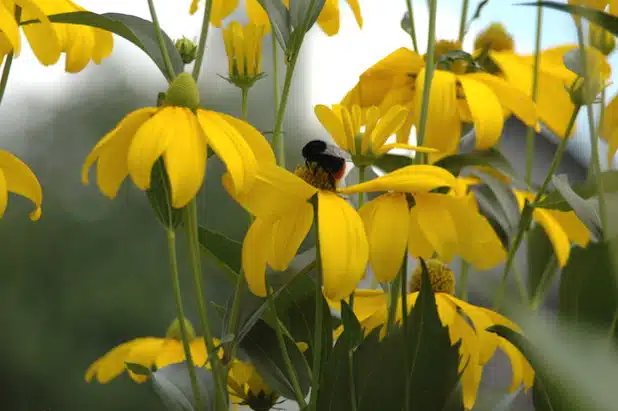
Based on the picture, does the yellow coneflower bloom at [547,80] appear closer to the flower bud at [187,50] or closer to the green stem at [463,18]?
the green stem at [463,18]

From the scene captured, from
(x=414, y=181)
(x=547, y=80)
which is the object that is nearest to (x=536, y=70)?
(x=547, y=80)

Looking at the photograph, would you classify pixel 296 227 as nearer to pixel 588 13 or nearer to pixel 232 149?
pixel 232 149

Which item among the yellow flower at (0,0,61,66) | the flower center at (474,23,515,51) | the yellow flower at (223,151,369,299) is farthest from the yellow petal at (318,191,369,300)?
the flower center at (474,23,515,51)

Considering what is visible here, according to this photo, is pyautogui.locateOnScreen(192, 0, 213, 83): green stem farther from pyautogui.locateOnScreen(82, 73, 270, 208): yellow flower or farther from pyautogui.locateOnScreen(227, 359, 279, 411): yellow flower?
pyautogui.locateOnScreen(227, 359, 279, 411): yellow flower

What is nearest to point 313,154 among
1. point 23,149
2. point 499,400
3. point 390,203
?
point 390,203

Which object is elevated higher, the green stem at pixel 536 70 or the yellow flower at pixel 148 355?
the green stem at pixel 536 70

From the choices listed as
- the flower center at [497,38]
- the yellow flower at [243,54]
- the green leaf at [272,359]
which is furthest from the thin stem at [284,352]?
the flower center at [497,38]
